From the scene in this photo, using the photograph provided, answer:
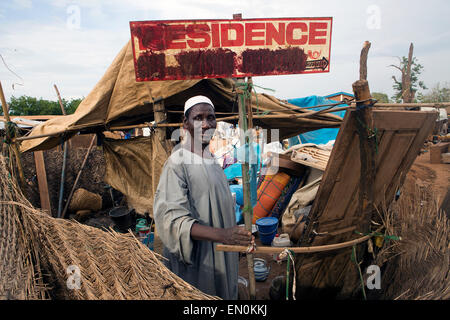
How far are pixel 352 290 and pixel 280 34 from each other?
255 cm

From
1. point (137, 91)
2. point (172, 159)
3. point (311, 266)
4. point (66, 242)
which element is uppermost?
point (137, 91)

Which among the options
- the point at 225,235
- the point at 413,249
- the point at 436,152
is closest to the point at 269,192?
the point at 413,249

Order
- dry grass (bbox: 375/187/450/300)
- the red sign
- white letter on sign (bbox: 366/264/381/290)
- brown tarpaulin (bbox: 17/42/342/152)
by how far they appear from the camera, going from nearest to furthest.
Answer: dry grass (bbox: 375/187/450/300) → white letter on sign (bbox: 366/264/381/290) → the red sign → brown tarpaulin (bbox: 17/42/342/152)

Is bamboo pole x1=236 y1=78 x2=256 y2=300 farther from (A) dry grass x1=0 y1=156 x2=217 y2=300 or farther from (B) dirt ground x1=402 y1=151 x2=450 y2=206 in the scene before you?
(B) dirt ground x1=402 y1=151 x2=450 y2=206

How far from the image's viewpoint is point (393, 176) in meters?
2.00

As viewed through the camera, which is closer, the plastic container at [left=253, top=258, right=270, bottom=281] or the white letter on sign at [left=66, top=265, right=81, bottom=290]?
the white letter on sign at [left=66, top=265, right=81, bottom=290]

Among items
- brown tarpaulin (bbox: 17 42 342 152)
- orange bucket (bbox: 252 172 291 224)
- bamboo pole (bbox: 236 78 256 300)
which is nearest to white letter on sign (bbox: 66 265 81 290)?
bamboo pole (bbox: 236 78 256 300)

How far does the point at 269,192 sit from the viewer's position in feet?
19.2

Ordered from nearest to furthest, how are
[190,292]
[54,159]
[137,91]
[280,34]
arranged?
[190,292], [280,34], [137,91], [54,159]

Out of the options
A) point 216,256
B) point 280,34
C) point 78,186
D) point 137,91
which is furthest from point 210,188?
point 78,186

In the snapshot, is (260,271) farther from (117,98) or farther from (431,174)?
(431,174)

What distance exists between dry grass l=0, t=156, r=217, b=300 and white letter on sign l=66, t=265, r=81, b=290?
0.02 m

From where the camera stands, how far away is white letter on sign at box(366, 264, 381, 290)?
1.96 metres

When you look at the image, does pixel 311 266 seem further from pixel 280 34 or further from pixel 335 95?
pixel 335 95
